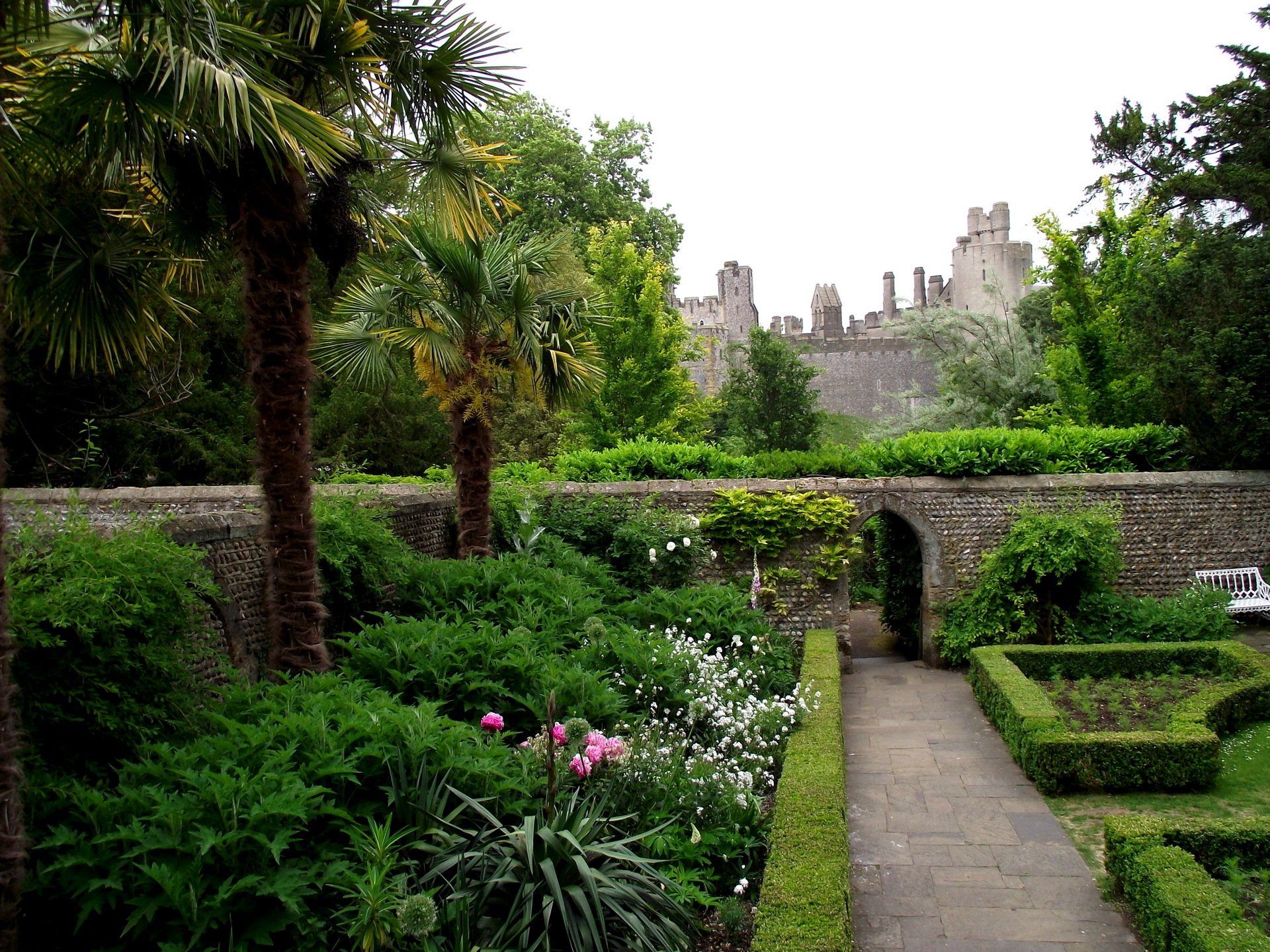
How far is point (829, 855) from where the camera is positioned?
4836 millimetres

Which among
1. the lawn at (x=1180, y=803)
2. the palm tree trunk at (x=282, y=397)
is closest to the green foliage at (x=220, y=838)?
the palm tree trunk at (x=282, y=397)

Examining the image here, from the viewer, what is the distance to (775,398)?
19312 millimetres

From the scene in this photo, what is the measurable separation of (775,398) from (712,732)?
13395mm

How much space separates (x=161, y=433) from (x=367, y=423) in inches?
174

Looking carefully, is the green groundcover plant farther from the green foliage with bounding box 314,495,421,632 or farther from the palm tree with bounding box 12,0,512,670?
the palm tree with bounding box 12,0,512,670

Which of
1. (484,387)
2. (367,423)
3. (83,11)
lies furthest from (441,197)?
(367,423)

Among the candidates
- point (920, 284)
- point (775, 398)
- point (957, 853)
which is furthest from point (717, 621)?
point (920, 284)

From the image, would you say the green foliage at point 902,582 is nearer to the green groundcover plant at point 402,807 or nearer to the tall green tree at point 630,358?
the tall green tree at point 630,358

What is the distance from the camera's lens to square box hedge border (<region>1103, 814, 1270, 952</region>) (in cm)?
418

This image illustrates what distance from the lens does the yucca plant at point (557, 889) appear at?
12.2ft

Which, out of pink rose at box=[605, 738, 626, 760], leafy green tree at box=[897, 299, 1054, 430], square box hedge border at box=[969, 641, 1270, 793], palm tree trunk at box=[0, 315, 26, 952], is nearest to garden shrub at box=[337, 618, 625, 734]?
pink rose at box=[605, 738, 626, 760]

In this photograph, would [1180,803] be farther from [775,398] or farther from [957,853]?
[775,398]

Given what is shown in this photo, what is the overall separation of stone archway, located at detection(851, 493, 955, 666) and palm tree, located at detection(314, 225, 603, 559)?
4591 mm

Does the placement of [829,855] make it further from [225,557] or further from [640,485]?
[640,485]
